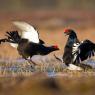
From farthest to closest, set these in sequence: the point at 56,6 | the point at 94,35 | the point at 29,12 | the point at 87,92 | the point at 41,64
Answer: the point at 56,6
the point at 29,12
the point at 94,35
the point at 41,64
the point at 87,92

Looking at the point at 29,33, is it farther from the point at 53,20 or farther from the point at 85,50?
the point at 53,20

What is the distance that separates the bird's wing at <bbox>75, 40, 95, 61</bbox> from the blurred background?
272 inches

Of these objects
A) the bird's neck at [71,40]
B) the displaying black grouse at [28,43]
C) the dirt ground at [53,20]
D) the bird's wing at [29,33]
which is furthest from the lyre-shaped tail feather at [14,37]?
the dirt ground at [53,20]

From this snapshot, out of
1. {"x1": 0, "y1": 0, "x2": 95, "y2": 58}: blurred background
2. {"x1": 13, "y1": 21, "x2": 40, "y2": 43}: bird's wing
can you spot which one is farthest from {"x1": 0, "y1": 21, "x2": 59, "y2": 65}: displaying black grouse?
{"x1": 0, "y1": 0, "x2": 95, "y2": 58}: blurred background

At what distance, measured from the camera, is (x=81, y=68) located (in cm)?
1310

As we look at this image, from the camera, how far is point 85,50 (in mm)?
13227

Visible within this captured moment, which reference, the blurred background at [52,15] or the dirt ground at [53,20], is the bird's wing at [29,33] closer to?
the blurred background at [52,15]

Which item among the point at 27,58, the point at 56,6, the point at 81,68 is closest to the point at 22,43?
the point at 27,58

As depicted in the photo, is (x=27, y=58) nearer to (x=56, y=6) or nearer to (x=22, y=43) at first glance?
(x=22, y=43)

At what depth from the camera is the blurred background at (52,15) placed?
83.7 feet

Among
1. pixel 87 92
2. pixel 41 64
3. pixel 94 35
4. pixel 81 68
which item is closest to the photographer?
pixel 87 92

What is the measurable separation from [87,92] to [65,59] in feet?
14.4

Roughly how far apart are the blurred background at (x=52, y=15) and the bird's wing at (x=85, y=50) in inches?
272

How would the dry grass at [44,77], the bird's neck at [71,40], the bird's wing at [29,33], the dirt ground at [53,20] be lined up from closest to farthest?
the dry grass at [44,77] < the bird's neck at [71,40] < the bird's wing at [29,33] < the dirt ground at [53,20]
